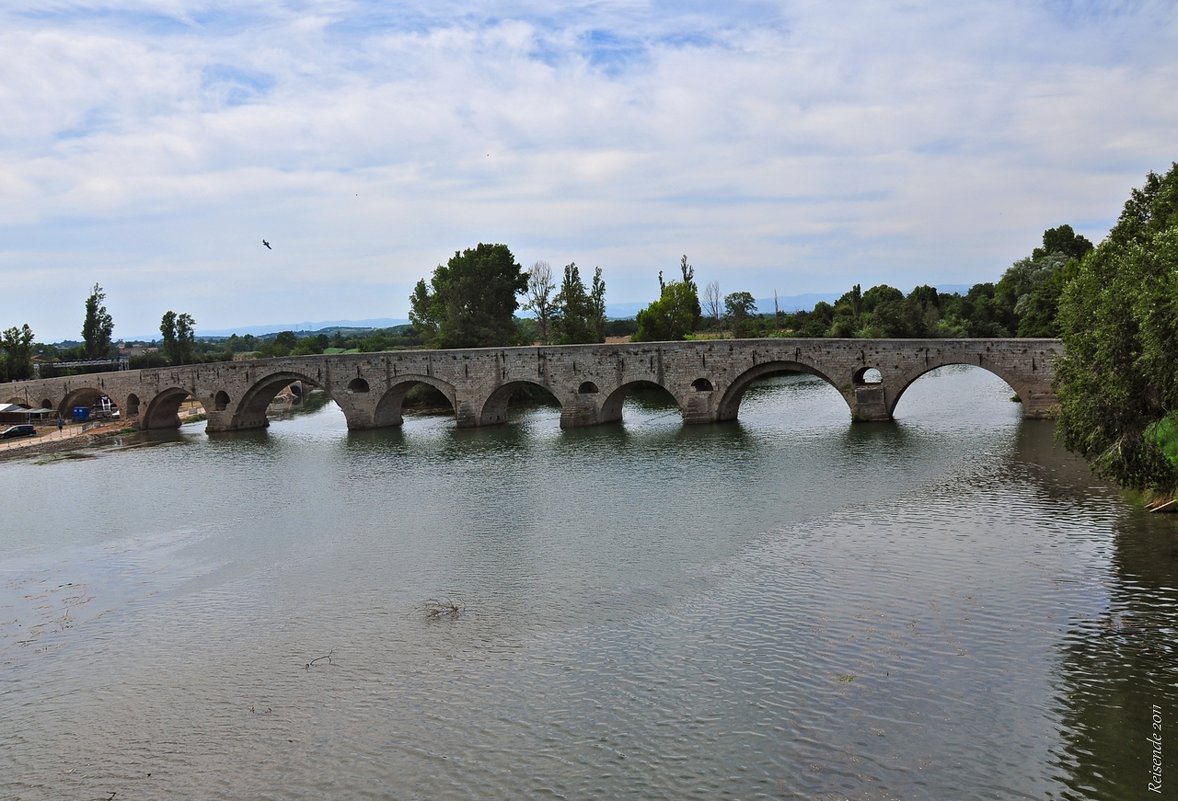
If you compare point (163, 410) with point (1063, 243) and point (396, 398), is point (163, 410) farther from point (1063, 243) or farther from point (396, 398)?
point (1063, 243)

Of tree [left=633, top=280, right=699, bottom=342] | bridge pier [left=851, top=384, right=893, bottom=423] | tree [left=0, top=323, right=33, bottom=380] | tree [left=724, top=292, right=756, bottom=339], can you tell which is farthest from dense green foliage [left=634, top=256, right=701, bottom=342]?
tree [left=0, top=323, right=33, bottom=380]

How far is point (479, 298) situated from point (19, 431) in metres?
29.1

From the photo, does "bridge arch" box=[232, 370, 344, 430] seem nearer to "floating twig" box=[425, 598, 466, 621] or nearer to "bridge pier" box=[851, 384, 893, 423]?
"bridge pier" box=[851, 384, 893, 423]

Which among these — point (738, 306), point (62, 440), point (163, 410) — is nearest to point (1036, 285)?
point (738, 306)

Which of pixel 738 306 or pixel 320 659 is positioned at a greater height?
pixel 738 306

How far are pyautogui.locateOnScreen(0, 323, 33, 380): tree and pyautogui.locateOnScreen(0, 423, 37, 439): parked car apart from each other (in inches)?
847

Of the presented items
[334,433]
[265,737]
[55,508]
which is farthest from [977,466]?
[334,433]

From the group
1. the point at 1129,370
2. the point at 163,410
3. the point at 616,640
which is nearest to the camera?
the point at 616,640

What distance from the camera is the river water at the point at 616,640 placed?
13523 mm

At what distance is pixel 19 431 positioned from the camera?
58.1 metres

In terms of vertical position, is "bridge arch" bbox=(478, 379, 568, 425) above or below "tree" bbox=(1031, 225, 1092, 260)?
below

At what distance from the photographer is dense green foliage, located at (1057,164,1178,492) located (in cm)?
2083

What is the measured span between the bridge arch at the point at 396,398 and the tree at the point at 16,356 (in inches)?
1601

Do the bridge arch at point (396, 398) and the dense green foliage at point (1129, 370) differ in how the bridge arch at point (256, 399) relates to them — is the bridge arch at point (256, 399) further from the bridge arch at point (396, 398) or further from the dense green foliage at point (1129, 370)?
the dense green foliage at point (1129, 370)
